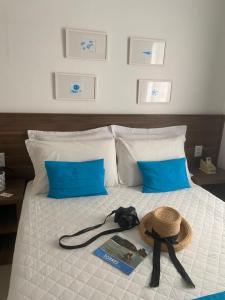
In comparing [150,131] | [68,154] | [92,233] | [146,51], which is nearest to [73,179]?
[68,154]

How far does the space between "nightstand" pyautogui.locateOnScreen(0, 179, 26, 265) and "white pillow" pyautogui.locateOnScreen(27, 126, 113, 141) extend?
1.43 ft

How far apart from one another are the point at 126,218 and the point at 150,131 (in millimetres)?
1150

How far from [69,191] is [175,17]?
1.87m

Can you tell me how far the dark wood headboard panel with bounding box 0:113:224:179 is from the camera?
6.82 feet

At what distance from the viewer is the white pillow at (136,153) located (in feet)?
6.97

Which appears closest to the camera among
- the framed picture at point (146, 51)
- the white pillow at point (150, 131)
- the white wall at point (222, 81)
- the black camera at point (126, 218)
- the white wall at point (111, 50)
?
the black camera at point (126, 218)

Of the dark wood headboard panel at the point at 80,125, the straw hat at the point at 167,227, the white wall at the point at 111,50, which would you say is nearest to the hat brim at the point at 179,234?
the straw hat at the point at 167,227

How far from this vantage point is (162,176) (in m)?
2.02

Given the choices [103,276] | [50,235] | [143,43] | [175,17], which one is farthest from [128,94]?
[103,276]

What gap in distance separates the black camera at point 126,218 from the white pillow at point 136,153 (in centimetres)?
62

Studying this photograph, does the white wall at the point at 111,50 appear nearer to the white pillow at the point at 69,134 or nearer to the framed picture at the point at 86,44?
the framed picture at the point at 86,44

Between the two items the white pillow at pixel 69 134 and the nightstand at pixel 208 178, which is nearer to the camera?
the white pillow at pixel 69 134

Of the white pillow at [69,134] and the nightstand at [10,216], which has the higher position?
the white pillow at [69,134]

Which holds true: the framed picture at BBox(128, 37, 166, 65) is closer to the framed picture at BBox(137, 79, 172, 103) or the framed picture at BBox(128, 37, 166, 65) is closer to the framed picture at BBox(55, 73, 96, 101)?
the framed picture at BBox(137, 79, 172, 103)
